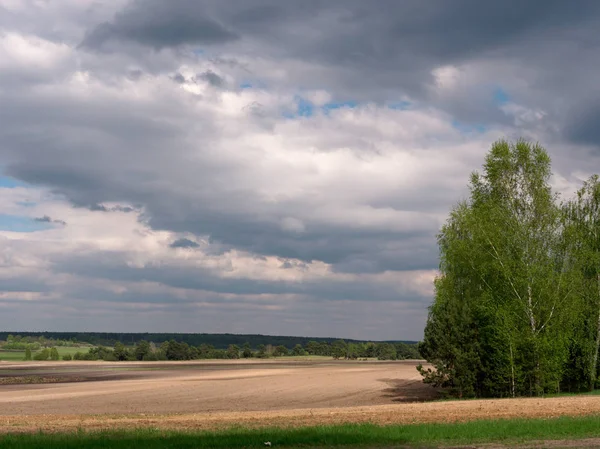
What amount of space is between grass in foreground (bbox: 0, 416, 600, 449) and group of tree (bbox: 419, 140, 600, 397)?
21902 mm

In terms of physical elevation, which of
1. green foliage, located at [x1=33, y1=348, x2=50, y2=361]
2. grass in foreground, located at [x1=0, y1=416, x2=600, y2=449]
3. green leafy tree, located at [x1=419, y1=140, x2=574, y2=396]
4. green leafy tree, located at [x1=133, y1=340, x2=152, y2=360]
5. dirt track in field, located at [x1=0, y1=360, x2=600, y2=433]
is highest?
green leafy tree, located at [x1=419, y1=140, x2=574, y2=396]

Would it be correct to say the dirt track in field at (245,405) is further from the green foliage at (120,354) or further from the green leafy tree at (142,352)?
the green leafy tree at (142,352)

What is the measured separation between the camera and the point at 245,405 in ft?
162

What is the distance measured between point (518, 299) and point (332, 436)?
98.7 feet

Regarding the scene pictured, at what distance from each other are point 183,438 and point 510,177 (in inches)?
1503

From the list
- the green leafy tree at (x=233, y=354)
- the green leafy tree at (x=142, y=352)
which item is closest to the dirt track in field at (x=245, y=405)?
the green leafy tree at (x=142, y=352)

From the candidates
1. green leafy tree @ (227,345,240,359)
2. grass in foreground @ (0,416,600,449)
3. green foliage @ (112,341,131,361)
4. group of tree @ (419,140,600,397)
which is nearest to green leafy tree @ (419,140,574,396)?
group of tree @ (419,140,600,397)

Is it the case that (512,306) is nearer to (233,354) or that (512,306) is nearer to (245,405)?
(245,405)

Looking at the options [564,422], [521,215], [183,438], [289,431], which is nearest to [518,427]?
[564,422]

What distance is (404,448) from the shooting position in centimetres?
2130

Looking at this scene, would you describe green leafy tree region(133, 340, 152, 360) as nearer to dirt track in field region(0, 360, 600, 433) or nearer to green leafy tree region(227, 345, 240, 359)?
green leafy tree region(227, 345, 240, 359)

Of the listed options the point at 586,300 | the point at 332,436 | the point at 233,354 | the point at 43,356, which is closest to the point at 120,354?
the point at 43,356

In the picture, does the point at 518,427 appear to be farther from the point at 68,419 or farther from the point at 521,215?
the point at 521,215

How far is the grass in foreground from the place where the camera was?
73.8 ft
